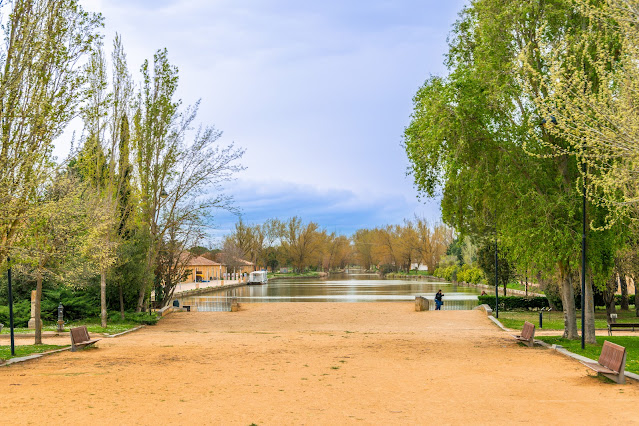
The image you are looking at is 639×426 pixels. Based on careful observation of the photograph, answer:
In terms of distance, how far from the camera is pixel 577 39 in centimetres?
1720

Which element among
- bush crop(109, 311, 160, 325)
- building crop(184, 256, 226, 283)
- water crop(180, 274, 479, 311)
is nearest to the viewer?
bush crop(109, 311, 160, 325)

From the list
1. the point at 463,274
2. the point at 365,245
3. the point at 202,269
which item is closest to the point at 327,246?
the point at 365,245

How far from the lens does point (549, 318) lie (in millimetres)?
33688

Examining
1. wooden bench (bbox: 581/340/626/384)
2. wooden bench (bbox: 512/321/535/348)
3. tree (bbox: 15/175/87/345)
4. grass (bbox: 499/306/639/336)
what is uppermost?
tree (bbox: 15/175/87/345)

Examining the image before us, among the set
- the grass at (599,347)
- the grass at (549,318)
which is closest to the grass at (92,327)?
the grass at (599,347)

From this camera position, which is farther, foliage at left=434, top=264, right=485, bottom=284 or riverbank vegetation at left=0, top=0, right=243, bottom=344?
foliage at left=434, top=264, right=485, bottom=284

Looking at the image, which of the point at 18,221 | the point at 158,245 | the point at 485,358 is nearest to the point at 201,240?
the point at 158,245

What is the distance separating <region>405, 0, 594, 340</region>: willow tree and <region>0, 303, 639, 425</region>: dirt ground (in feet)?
11.2

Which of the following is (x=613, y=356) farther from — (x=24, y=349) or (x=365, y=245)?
(x=365, y=245)

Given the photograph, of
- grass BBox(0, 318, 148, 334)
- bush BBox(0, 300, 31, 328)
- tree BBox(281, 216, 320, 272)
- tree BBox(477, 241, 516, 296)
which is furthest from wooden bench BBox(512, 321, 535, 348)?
tree BBox(281, 216, 320, 272)

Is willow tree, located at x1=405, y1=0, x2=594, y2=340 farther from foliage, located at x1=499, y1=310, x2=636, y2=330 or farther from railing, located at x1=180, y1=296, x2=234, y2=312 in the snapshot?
railing, located at x1=180, y1=296, x2=234, y2=312

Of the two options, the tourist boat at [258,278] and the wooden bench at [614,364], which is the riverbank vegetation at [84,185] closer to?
the wooden bench at [614,364]

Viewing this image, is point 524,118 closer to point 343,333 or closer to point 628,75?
point 628,75

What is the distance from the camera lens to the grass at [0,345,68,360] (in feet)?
52.2
